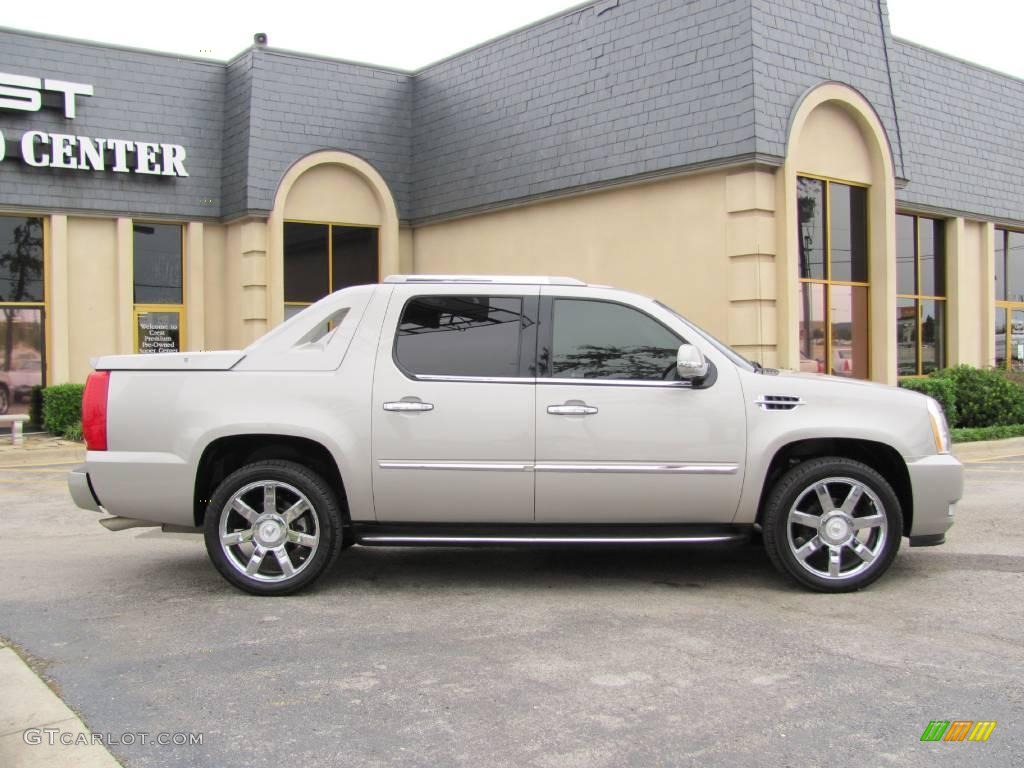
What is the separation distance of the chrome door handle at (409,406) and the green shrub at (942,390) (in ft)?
38.3

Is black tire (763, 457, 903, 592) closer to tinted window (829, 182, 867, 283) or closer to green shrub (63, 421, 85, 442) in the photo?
tinted window (829, 182, 867, 283)

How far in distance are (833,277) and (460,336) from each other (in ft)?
34.3

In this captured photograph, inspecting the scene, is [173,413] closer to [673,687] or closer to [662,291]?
[673,687]

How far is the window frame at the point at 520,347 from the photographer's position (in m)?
6.05

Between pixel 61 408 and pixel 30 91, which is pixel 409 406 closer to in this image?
pixel 61 408

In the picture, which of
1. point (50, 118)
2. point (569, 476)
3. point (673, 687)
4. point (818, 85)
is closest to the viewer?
point (673, 687)

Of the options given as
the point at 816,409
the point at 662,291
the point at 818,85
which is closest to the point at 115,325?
the point at 662,291

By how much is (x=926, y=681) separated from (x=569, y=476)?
7.38 ft

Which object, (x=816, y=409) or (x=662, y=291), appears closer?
(x=816, y=409)

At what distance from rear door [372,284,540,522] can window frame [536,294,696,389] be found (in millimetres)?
57

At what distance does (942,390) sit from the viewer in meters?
15.6

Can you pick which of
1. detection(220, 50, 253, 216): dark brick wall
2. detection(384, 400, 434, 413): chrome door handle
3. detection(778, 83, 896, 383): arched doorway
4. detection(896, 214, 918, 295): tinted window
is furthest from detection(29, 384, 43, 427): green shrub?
detection(896, 214, 918, 295): tinted window

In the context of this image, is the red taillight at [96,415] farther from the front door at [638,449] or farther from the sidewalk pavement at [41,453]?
the sidewalk pavement at [41,453]

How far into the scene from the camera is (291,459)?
626cm
